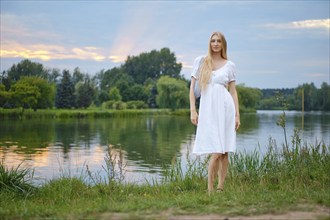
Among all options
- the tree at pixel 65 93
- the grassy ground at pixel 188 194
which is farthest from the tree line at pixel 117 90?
the grassy ground at pixel 188 194

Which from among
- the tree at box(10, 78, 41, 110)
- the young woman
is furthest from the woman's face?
the tree at box(10, 78, 41, 110)

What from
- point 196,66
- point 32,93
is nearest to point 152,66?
point 32,93

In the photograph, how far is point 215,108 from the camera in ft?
16.1

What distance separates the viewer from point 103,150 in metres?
17.9

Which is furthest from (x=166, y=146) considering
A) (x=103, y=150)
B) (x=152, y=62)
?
(x=152, y=62)

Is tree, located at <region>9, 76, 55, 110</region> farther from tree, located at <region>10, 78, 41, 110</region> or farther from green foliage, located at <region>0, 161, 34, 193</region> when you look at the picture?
green foliage, located at <region>0, 161, 34, 193</region>

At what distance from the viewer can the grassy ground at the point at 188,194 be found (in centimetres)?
376

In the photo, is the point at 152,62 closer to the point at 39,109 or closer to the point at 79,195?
the point at 39,109

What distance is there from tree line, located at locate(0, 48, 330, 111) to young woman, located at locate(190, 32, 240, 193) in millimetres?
37080

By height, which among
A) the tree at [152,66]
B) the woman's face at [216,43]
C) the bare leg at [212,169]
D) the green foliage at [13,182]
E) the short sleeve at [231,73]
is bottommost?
the green foliage at [13,182]

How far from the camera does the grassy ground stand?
3758 mm

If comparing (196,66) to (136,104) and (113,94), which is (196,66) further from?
(136,104)

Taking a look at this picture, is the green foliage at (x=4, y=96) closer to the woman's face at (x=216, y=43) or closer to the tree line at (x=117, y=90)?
the tree line at (x=117, y=90)

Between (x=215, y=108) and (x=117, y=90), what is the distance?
207 ft
